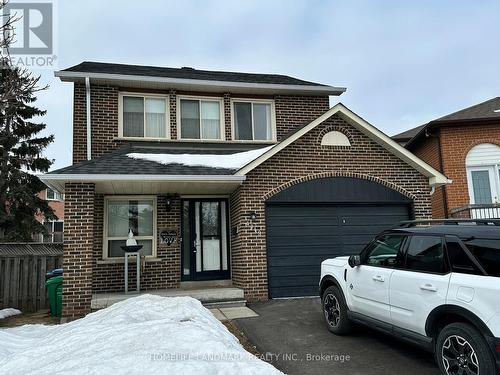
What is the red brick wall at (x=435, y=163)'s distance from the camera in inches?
510

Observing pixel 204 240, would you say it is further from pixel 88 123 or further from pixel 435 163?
pixel 435 163

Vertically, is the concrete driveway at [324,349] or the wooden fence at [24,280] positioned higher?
the wooden fence at [24,280]

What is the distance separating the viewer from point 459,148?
12.9 meters

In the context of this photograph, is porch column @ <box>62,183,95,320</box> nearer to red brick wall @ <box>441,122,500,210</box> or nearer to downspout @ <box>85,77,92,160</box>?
downspout @ <box>85,77,92,160</box>

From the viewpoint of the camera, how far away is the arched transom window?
12797mm

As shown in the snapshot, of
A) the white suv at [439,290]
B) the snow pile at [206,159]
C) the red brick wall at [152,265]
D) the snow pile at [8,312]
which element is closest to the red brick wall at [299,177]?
Result: the snow pile at [206,159]

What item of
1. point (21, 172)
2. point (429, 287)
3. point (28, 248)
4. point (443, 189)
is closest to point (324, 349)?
point (429, 287)

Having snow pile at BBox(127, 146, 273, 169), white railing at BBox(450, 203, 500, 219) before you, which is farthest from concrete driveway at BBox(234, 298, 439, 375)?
white railing at BBox(450, 203, 500, 219)

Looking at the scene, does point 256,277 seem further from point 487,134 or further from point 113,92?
point 487,134

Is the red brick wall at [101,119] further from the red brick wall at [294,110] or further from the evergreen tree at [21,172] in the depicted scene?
the evergreen tree at [21,172]

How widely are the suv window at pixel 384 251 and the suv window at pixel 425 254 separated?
26 cm

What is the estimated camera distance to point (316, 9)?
1174cm

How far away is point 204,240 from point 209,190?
1.37 meters

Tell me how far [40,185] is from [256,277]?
17848 millimetres
